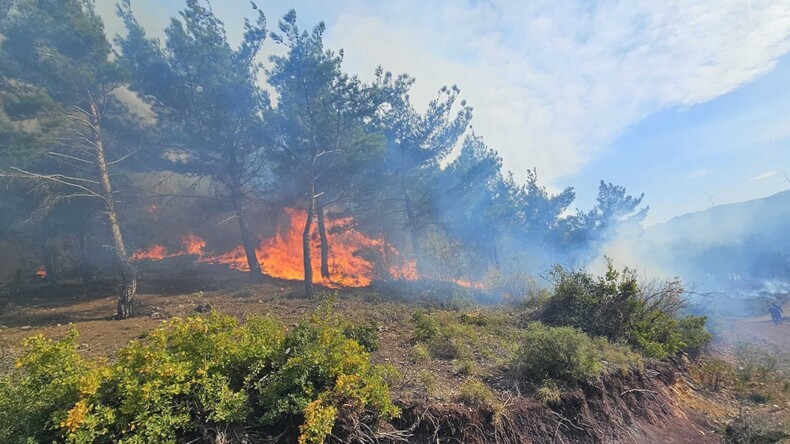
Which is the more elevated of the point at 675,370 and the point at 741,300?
the point at 675,370

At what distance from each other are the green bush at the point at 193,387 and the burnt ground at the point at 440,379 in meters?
1.24

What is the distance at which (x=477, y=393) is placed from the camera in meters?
6.31

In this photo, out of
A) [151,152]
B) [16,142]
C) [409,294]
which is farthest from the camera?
[409,294]

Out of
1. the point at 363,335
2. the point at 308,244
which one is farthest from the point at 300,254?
the point at 363,335

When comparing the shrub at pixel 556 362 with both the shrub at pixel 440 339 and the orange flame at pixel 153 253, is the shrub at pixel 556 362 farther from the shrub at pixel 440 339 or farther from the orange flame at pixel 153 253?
the orange flame at pixel 153 253

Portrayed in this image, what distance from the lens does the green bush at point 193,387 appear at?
380 centimetres

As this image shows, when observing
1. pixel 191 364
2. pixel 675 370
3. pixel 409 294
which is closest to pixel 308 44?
pixel 409 294

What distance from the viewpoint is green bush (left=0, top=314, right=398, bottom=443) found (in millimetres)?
3799

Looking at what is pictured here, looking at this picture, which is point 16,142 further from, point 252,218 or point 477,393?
point 477,393

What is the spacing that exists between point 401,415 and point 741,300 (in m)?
47.4

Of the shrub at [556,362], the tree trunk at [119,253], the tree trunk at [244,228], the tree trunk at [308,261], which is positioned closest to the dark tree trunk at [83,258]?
the tree trunk at [244,228]

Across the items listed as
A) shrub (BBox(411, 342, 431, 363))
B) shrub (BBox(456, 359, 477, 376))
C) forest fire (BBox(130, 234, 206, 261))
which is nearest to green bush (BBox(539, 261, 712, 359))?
shrub (BBox(456, 359, 477, 376))

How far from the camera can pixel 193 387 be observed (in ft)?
14.5

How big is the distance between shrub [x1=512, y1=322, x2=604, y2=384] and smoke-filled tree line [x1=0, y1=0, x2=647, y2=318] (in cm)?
1227
